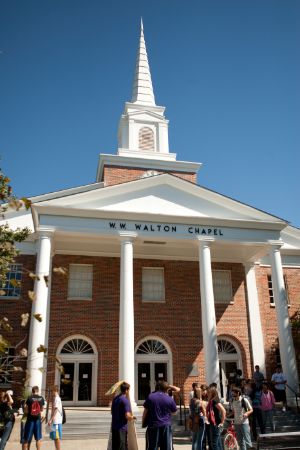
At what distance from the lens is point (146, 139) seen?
27.5 metres

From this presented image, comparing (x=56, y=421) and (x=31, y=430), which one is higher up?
(x=56, y=421)

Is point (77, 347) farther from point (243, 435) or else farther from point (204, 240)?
point (243, 435)

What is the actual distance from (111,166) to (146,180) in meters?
6.56

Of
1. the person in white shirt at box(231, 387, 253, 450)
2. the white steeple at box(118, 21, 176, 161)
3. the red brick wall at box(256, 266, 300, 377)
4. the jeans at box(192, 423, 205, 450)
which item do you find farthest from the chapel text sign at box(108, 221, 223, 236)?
the jeans at box(192, 423, 205, 450)

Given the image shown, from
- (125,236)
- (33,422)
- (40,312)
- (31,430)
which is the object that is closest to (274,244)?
(125,236)

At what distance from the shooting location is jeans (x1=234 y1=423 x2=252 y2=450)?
9.41 meters

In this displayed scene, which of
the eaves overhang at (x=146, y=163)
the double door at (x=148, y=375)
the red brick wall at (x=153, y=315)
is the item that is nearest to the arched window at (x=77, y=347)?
the red brick wall at (x=153, y=315)

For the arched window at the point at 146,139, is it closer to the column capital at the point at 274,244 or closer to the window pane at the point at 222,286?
the window pane at the point at 222,286

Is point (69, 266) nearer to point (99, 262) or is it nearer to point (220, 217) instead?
point (99, 262)

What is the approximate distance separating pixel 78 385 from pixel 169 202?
9.04 meters

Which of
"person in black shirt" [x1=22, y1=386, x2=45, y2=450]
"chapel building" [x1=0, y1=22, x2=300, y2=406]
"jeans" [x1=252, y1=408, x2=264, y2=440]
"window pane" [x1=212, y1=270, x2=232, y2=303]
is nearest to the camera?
"person in black shirt" [x1=22, y1=386, x2=45, y2=450]

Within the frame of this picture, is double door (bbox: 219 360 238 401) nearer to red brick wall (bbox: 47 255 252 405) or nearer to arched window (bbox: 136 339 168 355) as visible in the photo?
red brick wall (bbox: 47 255 252 405)

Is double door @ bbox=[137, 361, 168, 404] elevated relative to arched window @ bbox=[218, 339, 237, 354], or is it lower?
lower

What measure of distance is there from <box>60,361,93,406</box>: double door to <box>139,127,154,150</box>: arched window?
A: 13.8 m
